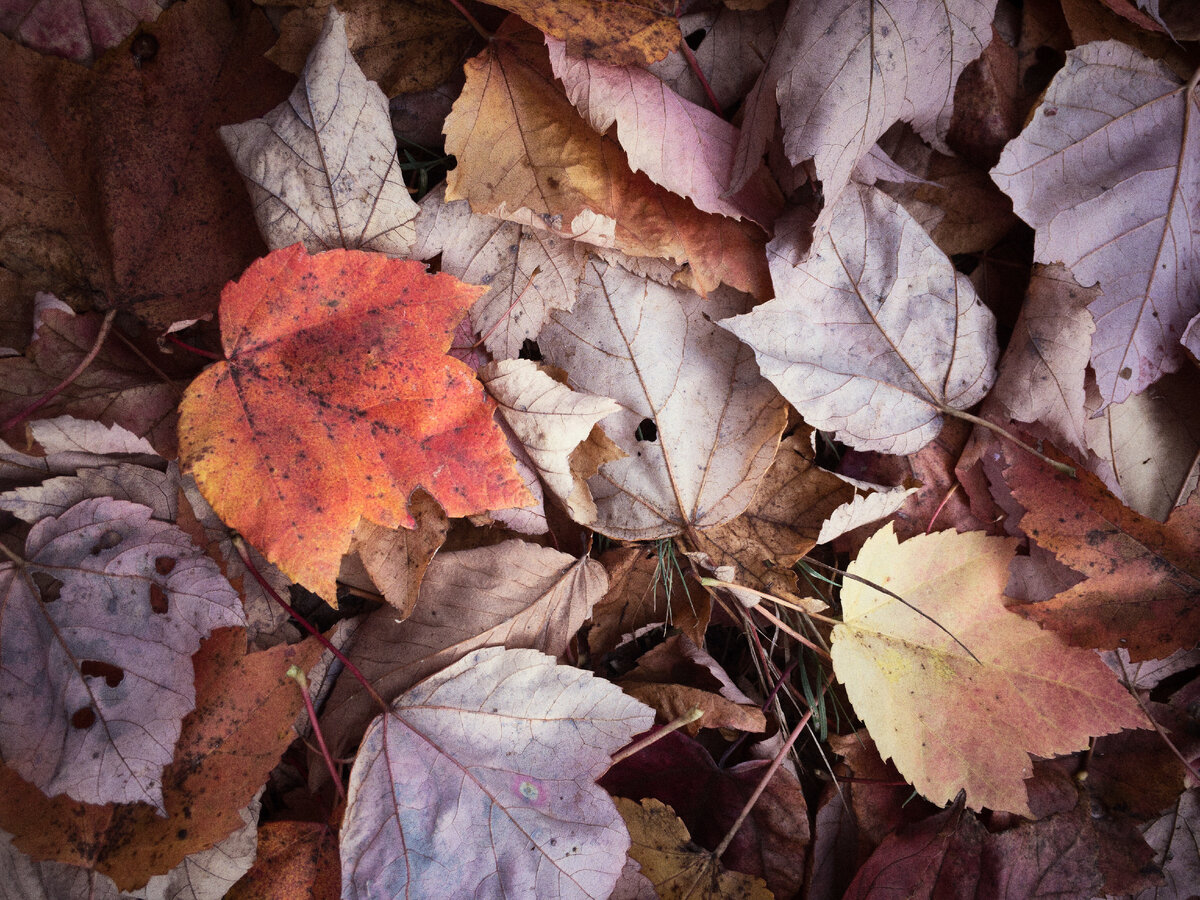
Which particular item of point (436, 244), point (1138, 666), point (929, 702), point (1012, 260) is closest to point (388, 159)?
point (436, 244)

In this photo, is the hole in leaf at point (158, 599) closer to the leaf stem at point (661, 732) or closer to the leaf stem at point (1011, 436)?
the leaf stem at point (661, 732)

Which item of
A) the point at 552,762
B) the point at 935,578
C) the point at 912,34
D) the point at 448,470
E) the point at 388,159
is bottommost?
the point at 552,762

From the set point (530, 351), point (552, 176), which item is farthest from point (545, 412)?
point (552, 176)

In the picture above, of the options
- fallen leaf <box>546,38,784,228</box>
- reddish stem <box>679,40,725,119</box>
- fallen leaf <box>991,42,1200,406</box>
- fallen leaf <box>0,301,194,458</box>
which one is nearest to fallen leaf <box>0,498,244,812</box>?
fallen leaf <box>0,301,194,458</box>

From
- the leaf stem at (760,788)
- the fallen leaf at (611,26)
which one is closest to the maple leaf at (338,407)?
the fallen leaf at (611,26)

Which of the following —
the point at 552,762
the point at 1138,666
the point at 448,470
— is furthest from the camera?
the point at 1138,666

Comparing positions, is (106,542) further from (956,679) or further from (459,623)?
(956,679)

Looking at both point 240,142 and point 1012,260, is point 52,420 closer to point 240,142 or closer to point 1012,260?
point 240,142
